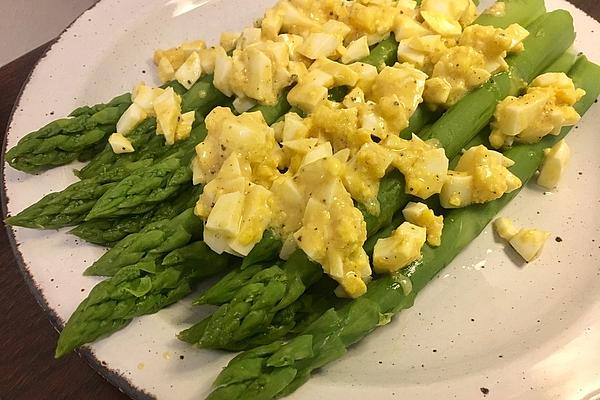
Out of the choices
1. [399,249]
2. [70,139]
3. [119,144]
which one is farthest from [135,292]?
[399,249]

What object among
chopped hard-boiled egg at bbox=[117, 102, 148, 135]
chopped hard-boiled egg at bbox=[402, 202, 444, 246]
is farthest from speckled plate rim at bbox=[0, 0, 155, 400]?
chopped hard-boiled egg at bbox=[402, 202, 444, 246]

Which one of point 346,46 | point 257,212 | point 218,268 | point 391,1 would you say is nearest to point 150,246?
point 218,268

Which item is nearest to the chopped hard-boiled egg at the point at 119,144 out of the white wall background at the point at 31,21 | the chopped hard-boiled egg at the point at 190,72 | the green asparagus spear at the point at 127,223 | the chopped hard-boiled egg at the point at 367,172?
the green asparagus spear at the point at 127,223

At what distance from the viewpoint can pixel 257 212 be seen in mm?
2344

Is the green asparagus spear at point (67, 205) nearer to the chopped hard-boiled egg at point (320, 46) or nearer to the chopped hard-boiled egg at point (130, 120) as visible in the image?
the chopped hard-boiled egg at point (130, 120)

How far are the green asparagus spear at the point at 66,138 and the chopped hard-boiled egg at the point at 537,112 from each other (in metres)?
1.68

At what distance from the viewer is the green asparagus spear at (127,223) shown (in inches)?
99.7

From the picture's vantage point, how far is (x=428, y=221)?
2500 mm

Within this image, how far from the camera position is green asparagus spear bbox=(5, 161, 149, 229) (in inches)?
98.4

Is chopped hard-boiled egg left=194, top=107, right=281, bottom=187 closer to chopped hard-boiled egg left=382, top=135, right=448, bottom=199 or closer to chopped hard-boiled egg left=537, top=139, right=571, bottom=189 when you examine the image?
chopped hard-boiled egg left=382, top=135, right=448, bottom=199

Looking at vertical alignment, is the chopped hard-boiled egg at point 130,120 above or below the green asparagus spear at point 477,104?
above

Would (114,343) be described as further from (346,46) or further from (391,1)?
(391,1)

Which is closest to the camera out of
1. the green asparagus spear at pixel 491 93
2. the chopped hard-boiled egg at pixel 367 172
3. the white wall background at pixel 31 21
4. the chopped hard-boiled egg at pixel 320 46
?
the chopped hard-boiled egg at pixel 367 172

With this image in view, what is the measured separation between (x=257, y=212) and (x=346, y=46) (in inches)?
42.5
